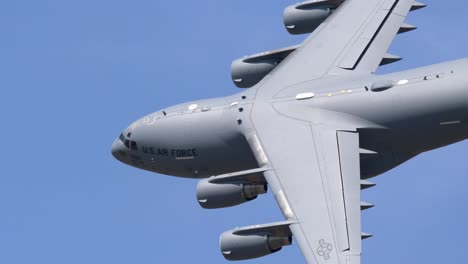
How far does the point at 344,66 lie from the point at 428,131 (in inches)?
273

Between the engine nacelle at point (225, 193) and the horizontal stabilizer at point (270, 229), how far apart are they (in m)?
4.72

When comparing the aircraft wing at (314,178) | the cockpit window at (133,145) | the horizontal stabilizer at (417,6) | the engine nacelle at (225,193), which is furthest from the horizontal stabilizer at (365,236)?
the horizontal stabilizer at (417,6)

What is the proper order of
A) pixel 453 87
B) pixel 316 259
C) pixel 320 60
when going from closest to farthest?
pixel 316 259, pixel 453 87, pixel 320 60

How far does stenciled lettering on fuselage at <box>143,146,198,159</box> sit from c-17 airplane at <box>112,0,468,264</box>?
5cm

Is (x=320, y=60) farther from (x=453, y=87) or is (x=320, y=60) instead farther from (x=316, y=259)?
(x=316, y=259)

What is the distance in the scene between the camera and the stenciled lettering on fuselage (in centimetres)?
10456

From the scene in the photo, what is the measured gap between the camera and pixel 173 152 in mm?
105250

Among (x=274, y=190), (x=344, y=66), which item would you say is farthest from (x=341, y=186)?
(x=344, y=66)

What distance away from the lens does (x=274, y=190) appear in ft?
319

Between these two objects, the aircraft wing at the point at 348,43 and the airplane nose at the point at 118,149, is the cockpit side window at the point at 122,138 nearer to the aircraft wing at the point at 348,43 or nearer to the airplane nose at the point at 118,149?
the airplane nose at the point at 118,149

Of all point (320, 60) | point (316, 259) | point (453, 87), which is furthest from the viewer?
point (320, 60)

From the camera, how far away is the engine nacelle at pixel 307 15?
110 m

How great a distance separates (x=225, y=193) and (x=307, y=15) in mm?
14182

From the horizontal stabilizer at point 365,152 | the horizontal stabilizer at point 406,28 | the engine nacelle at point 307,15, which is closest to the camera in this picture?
the horizontal stabilizer at point 365,152
